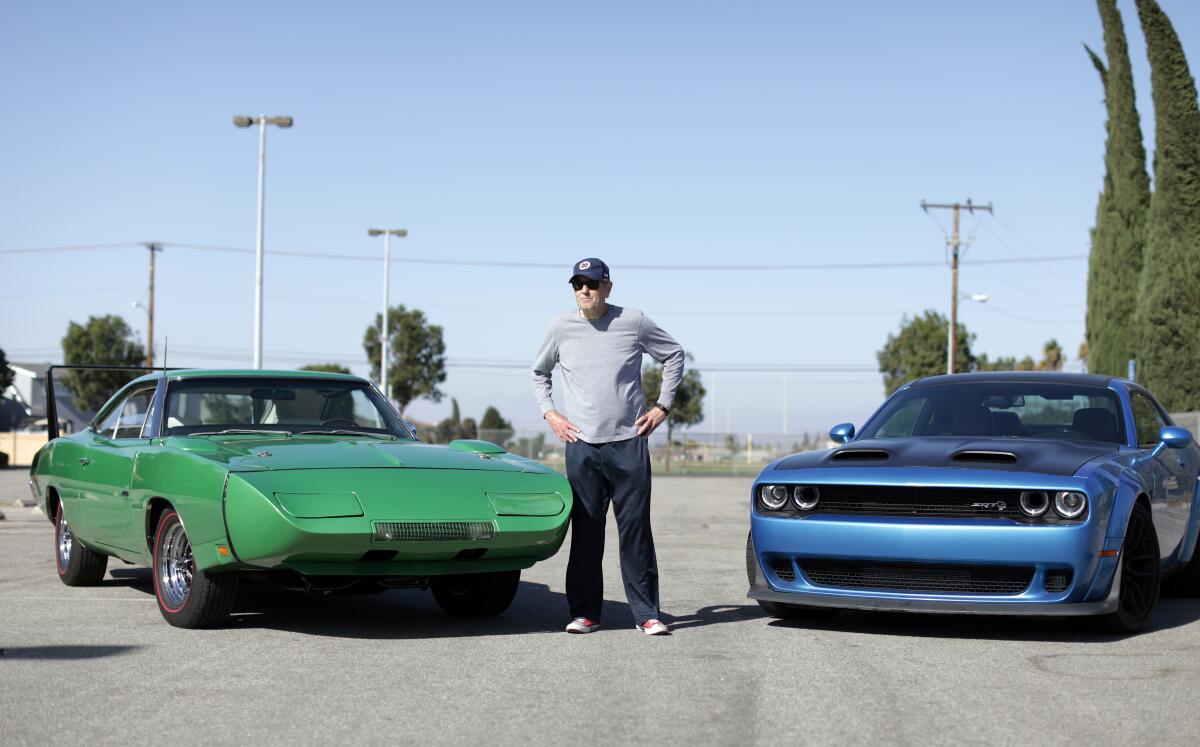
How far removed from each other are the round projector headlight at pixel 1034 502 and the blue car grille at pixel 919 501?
0.10 feet

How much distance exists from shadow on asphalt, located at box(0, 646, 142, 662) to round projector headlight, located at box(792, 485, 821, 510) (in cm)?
322

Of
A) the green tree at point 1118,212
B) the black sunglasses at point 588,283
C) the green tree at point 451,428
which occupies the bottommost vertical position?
the green tree at point 451,428

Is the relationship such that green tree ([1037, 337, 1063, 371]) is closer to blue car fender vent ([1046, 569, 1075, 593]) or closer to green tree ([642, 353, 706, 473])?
green tree ([642, 353, 706, 473])

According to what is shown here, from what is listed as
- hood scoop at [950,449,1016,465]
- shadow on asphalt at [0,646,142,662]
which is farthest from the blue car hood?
shadow on asphalt at [0,646,142,662]

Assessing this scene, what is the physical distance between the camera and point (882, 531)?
6.45 metres

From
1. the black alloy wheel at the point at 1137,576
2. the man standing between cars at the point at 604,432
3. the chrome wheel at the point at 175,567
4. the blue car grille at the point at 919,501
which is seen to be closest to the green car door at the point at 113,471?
the chrome wheel at the point at 175,567

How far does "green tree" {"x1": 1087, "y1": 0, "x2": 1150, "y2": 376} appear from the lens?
31.9m

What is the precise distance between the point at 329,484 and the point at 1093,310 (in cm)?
→ 3005

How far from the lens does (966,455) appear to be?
6734mm

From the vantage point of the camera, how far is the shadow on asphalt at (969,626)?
22.0 feet

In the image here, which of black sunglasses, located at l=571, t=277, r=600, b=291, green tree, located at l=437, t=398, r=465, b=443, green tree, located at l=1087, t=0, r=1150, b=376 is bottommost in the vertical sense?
green tree, located at l=437, t=398, r=465, b=443

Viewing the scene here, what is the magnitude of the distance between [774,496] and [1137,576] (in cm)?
187

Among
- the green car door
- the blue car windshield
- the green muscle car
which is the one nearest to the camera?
the green muscle car

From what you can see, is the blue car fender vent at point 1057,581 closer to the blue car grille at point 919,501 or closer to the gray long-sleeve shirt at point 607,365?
the blue car grille at point 919,501
